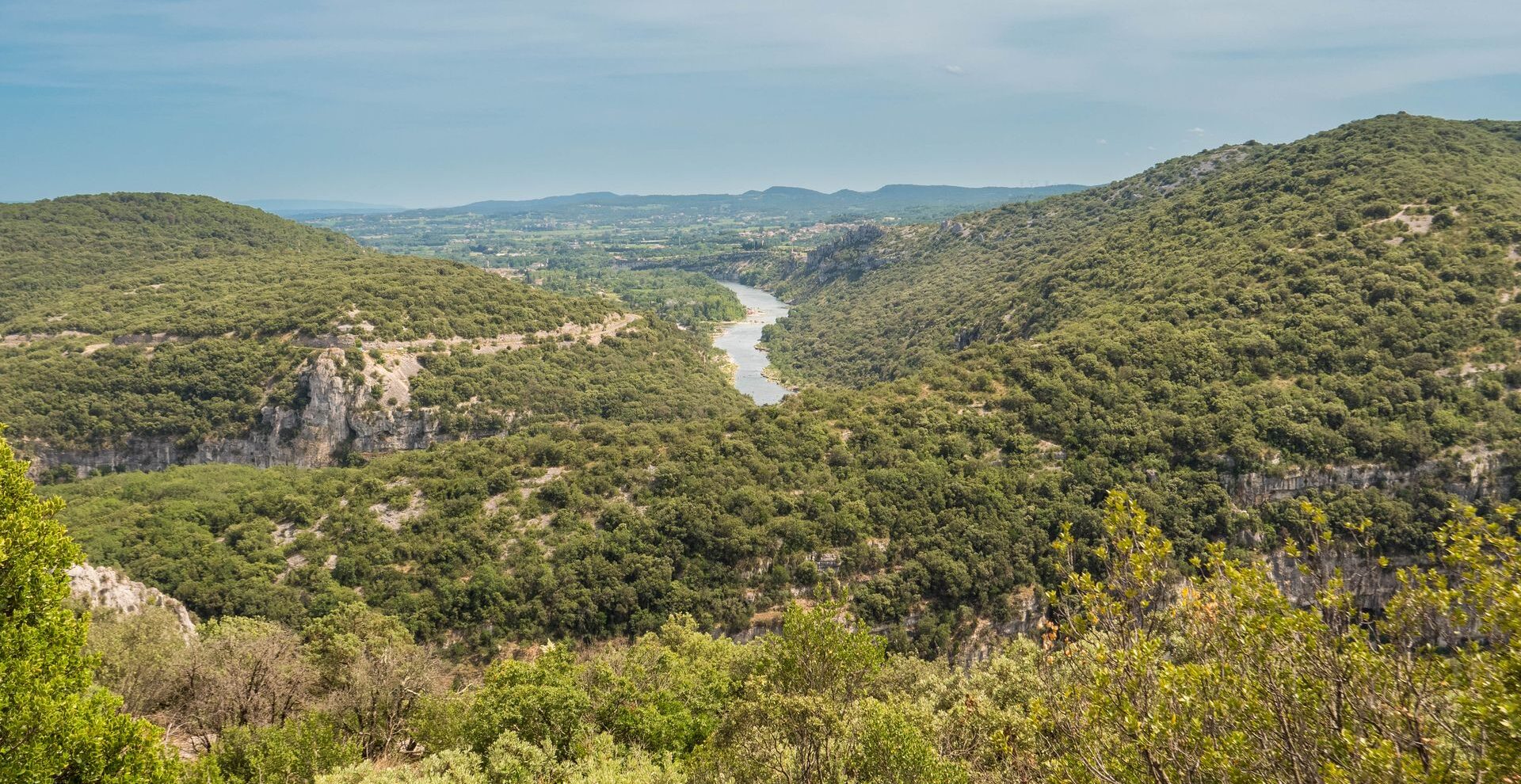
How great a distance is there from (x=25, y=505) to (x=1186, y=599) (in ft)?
71.6

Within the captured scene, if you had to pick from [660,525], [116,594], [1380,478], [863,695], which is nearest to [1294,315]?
[1380,478]

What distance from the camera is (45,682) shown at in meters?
12.2

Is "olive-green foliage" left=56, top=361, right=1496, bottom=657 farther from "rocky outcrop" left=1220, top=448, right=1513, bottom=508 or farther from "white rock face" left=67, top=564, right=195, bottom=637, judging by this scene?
"white rock face" left=67, top=564, right=195, bottom=637

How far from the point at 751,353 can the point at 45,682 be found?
131 m

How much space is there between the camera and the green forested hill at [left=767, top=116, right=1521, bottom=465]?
50.7 meters

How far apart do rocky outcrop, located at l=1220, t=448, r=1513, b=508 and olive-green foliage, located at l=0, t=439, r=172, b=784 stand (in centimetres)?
5992

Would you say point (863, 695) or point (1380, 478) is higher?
point (1380, 478)

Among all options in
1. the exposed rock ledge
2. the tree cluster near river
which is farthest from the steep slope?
the tree cluster near river

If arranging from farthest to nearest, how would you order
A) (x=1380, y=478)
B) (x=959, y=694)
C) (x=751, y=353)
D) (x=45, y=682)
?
(x=751, y=353) < (x=1380, y=478) < (x=959, y=694) < (x=45, y=682)

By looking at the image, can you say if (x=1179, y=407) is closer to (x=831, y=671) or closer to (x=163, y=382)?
(x=831, y=671)

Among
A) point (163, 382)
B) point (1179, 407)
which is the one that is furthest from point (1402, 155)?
point (163, 382)

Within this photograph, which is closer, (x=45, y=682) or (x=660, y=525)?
(x=45, y=682)

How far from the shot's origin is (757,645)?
32906mm

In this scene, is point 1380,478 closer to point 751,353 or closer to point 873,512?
point 873,512
